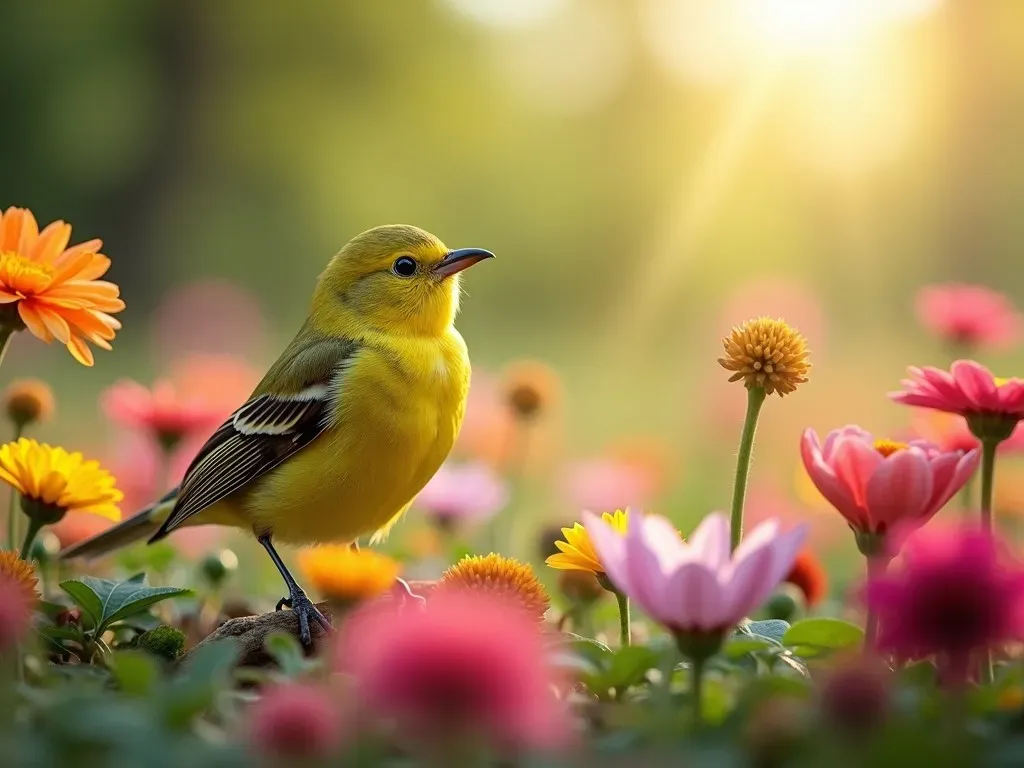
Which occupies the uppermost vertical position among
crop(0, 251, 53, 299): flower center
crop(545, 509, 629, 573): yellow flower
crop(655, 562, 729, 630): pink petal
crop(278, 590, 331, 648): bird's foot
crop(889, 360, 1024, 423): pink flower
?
crop(0, 251, 53, 299): flower center

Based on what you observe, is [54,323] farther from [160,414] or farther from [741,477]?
[741,477]

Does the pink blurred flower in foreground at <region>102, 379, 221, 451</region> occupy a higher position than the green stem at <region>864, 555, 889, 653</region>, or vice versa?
the pink blurred flower in foreground at <region>102, 379, 221, 451</region>

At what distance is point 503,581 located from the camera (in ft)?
7.13

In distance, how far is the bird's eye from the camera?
12.5ft

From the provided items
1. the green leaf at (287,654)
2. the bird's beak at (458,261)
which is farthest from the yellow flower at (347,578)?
the bird's beak at (458,261)

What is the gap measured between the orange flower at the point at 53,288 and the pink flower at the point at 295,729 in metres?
1.26

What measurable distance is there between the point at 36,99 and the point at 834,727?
20.7m

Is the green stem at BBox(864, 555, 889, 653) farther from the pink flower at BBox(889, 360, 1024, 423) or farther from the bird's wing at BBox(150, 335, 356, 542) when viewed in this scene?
the bird's wing at BBox(150, 335, 356, 542)

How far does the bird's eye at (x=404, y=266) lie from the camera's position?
3.82 metres

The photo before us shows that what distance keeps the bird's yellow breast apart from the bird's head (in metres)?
0.29

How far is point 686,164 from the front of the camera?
21750 millimetres

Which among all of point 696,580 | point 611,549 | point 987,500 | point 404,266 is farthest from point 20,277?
point 987,500

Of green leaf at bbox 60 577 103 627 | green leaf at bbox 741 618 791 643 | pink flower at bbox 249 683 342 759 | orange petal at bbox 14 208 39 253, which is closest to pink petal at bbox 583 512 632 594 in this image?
pink flower at bbox 249 683 342 759

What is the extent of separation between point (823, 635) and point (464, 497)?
1.88 metres
